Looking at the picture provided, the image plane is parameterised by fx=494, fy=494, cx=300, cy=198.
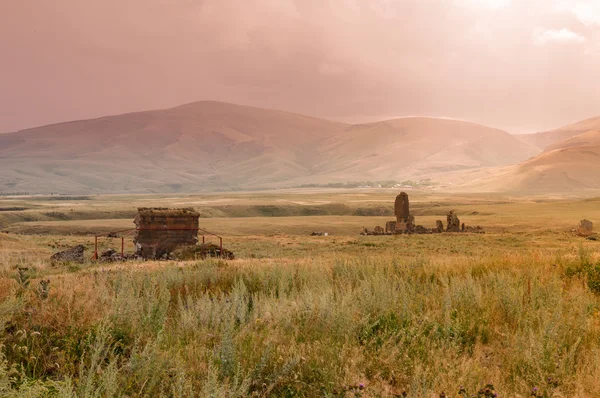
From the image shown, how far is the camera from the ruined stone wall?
22.0 meters

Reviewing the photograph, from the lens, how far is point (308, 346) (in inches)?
214

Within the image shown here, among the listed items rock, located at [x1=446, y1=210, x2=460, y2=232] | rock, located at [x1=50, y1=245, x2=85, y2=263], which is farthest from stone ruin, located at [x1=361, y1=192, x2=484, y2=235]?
rock, located at [x1=50, y1=245, x2=85, y2=263]

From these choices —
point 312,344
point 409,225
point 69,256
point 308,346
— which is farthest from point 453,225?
point 308,346

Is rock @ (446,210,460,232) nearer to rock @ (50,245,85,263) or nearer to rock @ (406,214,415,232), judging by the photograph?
rock @ (406,214,415,232)

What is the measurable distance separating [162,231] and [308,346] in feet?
58.9

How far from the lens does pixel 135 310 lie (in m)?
6.36

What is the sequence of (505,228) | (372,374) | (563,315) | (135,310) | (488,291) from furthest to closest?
1. (505,228)
2. (488,291)
3. (563,315)
4. (135,310)
5. (372,374)

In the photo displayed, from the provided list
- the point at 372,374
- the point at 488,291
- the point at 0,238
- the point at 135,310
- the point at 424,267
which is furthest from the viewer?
the point at 0,238

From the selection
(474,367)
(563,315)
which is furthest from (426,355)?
(563,315)

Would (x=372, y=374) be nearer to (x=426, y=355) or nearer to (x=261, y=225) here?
(x=426, y=355)

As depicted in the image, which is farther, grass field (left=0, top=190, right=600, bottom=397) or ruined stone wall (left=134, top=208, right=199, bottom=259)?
ruined stone wall (left=134, top=208, right=199, bottom=259)

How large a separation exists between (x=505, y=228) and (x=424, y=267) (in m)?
37.2

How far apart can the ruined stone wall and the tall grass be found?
14105 mm

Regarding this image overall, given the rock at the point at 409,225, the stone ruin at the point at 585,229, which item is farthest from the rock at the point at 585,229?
the rock at the point at 409,225
